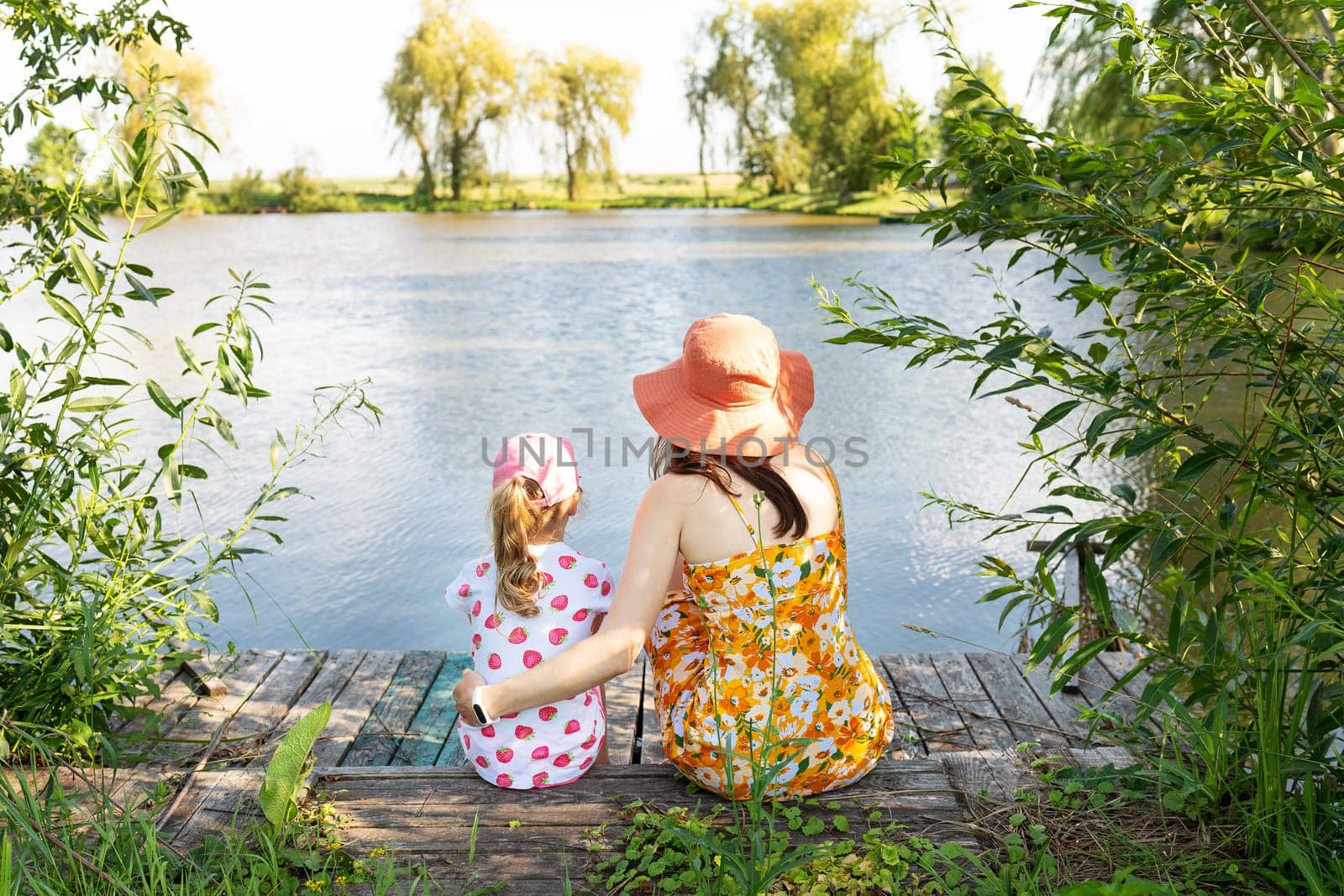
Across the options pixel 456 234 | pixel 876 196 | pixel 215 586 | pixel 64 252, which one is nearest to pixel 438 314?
pixel 215 586

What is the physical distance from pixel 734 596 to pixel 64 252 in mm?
1533

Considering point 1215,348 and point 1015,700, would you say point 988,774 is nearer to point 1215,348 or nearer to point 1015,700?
point 1015,700

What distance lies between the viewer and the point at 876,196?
72.8ft

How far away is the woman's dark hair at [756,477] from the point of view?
1.80m

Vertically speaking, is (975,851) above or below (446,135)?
below

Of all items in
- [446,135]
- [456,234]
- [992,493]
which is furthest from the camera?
[446,135]

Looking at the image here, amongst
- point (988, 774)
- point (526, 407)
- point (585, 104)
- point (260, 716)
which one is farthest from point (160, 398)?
point (585, 104)

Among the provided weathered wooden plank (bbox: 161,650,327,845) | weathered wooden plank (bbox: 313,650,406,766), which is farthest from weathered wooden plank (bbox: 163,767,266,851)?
weathered wooden plank (bbox: 313,650,406,766)

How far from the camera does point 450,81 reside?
76.4 ft

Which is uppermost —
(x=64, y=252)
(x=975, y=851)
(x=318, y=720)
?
(x=64, y=252)

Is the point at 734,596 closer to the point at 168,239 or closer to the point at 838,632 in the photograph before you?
the point at 838,632

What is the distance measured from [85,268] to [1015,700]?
224 centimetres

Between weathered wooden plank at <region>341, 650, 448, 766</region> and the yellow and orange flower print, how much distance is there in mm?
835

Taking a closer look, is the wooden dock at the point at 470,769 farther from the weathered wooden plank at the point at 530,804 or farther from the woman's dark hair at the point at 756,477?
the woman's dark hair at the point at 756,477
